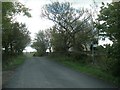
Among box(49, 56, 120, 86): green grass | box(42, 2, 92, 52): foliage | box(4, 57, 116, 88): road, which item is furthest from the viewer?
box(42, 2, 92, 52): foliage

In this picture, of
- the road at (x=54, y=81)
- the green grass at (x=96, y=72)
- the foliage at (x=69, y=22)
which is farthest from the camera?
the foliage at (x=69, y=22)

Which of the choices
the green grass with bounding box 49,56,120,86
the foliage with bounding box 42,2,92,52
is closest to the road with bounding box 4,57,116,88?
the green grass with bounding box 49,56,120,86

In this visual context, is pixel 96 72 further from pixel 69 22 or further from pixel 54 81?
pixel 69 22

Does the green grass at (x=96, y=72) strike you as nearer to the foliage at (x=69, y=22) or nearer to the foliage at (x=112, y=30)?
the foliage at (x=112, y=30)

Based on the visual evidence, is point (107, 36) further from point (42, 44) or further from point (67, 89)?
point (42, 44)

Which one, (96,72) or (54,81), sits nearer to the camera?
(54,81)

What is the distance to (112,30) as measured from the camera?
68.6 feet

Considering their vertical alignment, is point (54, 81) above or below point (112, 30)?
→ below

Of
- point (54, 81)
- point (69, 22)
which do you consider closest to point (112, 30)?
point (54, 81)

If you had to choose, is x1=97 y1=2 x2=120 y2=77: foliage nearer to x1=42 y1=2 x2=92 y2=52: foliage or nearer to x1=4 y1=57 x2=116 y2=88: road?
x1=4 y1=57 x2=116 y2=88: road

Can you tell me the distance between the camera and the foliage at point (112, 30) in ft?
67.1

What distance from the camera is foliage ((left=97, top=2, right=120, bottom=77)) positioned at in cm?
2045

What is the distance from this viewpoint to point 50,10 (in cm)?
5759

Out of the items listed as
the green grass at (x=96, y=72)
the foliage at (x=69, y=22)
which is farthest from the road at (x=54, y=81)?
the foliage at (x=69, y=22)
